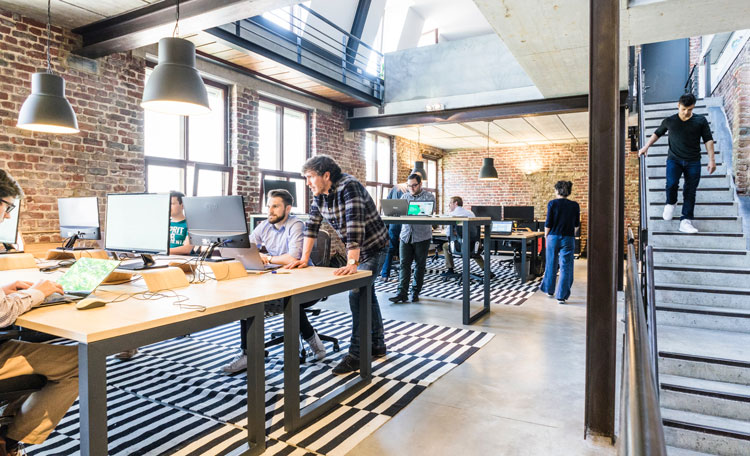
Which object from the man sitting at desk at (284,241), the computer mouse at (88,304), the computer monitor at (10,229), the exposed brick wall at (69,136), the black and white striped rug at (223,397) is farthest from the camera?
the exposed brick wall at (69,136)

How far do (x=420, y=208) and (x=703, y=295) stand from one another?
125 inches

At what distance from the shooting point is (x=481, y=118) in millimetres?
7633

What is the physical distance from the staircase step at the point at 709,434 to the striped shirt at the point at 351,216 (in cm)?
203

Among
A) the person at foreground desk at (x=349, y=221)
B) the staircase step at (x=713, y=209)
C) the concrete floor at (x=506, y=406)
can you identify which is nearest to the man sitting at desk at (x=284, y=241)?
the person at foreground desk at (x=349, y=221)

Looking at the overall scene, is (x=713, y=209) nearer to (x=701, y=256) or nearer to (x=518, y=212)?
(x=701, y=256)

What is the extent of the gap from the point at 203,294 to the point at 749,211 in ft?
17.7

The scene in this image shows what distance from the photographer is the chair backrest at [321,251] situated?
334 centimetres

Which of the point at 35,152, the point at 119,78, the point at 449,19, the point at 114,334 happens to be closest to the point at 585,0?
the point at 114,334

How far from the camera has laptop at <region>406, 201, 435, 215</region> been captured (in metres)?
5.90

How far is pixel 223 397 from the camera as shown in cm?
264

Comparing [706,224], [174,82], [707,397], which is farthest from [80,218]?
[706,224]

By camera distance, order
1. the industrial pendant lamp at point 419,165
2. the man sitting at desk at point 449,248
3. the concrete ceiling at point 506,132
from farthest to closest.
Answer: the concrete ceiling at point 506,132 → the industrial pendant lamp at point 419,165 → the man sitting at desk at point 449,248

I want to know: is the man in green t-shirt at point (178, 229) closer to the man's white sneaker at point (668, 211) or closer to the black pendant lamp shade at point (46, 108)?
the black pendant lamp shade at point (46, 108)

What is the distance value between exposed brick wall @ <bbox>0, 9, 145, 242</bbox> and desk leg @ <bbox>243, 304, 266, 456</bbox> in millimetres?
3577
